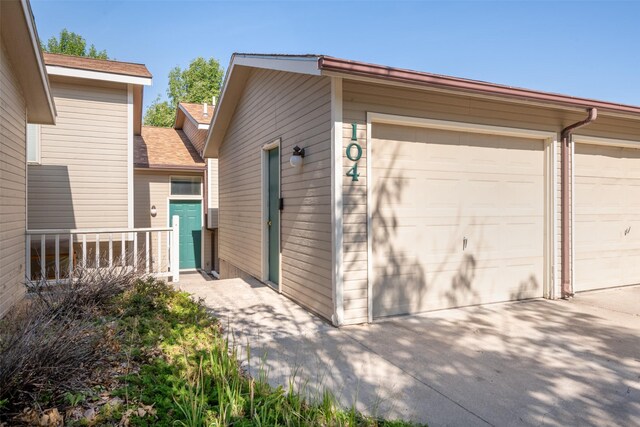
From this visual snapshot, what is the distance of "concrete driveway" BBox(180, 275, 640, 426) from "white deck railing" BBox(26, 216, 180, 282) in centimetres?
150

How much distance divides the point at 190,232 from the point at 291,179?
23.6 feet

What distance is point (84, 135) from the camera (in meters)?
7.50

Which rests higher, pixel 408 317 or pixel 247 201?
pixel 247 201

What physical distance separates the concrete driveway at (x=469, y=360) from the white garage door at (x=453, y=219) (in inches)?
12.6

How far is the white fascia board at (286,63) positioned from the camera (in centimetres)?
397

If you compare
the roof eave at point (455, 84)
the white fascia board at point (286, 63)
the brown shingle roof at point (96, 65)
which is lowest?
the roof eave at point (455, 84)

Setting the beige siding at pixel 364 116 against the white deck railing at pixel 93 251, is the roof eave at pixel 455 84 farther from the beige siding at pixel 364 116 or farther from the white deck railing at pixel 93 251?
the white deck railing at pixel 93 251

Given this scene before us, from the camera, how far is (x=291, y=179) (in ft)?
17.7

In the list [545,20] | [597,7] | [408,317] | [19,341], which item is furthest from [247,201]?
[597,7]

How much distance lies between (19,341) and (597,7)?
9660 millimetres

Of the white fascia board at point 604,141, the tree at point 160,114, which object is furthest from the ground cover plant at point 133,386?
the tree at point 160,114

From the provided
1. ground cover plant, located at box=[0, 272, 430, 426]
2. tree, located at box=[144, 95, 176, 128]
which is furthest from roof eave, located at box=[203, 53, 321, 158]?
tree, located at box=[144, 95, 176, 128]

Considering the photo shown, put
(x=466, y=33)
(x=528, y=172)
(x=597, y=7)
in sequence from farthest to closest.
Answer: (x=466, y=33) < (x=597, y=7) < (x=528, y=172)

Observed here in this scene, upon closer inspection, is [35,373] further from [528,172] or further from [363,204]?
[528,172]
